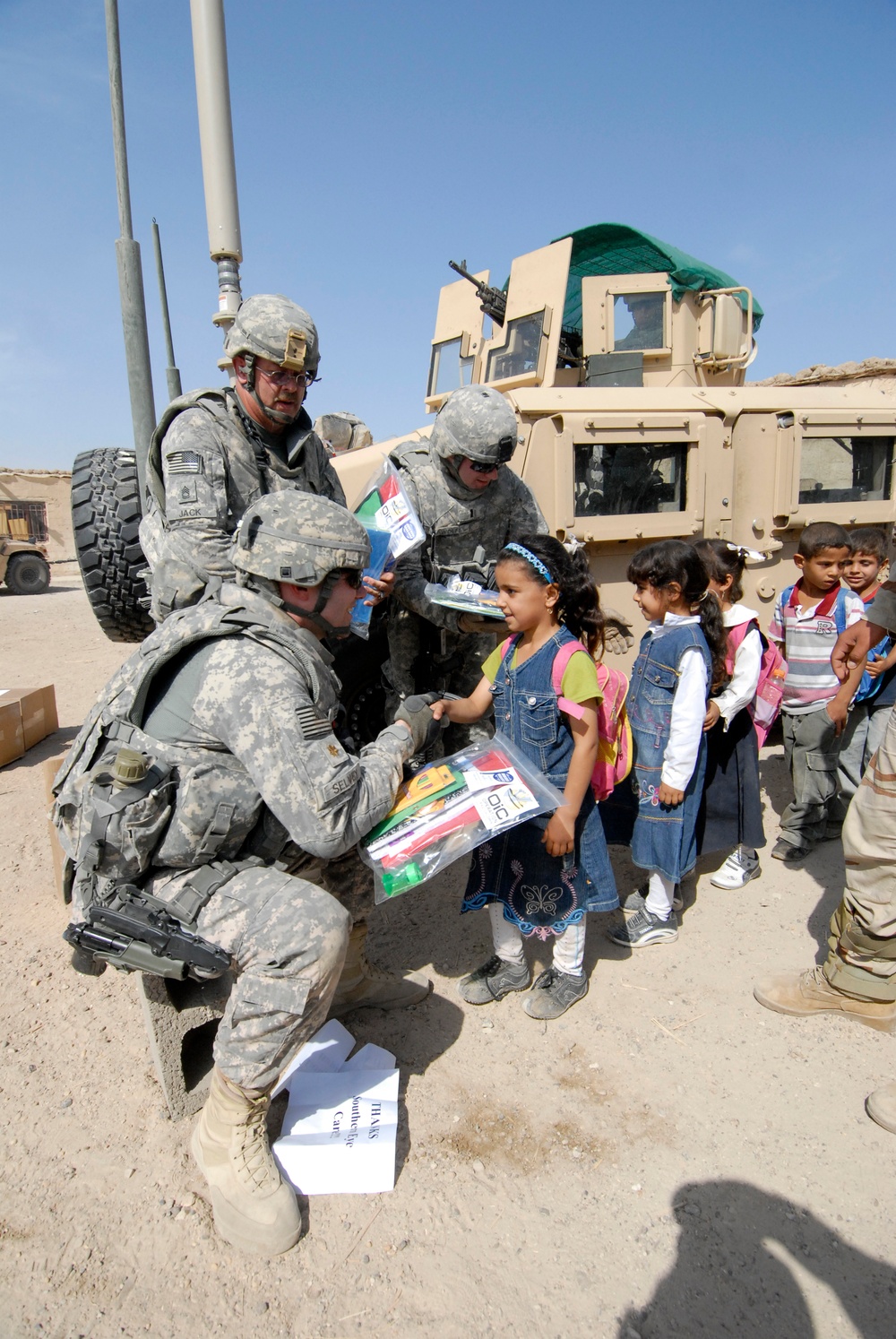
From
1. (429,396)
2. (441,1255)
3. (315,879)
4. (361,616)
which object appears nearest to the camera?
(441,1255)

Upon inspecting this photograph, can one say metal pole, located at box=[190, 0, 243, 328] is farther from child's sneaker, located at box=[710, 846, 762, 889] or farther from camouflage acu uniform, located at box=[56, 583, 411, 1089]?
child's sneaker, located at box=[710, 846, 762, 889]

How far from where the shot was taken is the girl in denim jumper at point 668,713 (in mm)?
2807

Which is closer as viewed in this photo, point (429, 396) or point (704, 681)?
point (704, 681)

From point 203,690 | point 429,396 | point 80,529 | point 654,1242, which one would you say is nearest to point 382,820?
point 203,690

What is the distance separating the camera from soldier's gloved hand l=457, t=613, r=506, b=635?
325 cm

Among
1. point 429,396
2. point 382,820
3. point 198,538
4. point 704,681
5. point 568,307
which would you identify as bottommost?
point 382,820

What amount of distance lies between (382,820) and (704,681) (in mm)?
1359

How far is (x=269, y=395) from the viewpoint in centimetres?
272

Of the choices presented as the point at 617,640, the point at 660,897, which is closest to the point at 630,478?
the point at 617,640

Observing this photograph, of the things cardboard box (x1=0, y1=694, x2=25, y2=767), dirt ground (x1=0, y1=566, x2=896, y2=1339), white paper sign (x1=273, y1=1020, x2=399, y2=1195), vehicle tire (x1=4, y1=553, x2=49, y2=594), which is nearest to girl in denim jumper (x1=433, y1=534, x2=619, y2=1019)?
dirt ground (x1=0, y1=566, x2=896, y2=1339)

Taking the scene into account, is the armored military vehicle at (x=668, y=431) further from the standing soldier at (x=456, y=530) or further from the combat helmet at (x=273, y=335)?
the combat helmet at (x=273, y=335)

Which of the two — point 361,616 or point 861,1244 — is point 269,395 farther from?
point 861,1244

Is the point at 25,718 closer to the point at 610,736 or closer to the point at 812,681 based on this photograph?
the point at 610,736

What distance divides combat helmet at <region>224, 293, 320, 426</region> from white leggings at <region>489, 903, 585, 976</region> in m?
1.88
